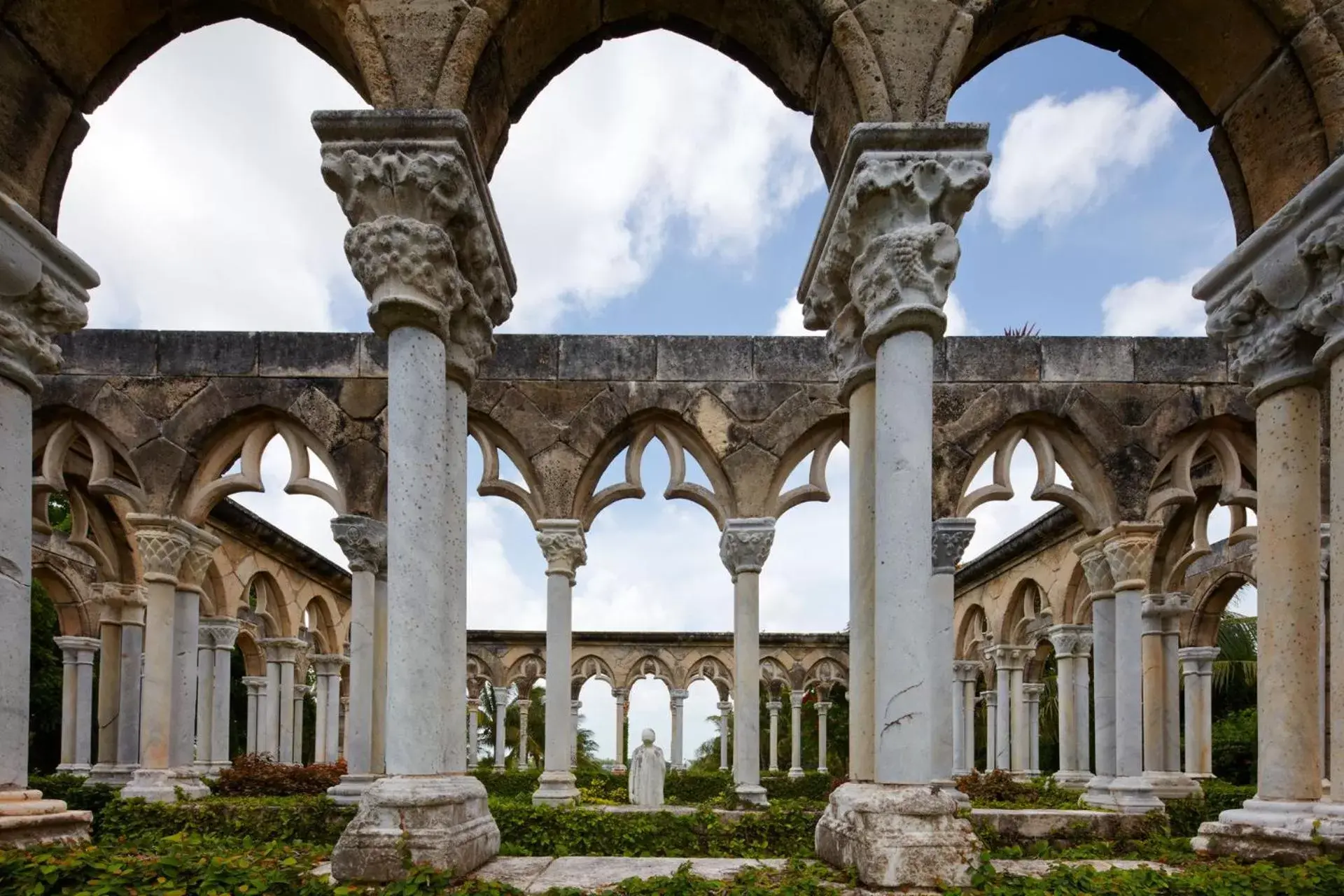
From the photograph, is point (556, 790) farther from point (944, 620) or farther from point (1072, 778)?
point (1072, 778)

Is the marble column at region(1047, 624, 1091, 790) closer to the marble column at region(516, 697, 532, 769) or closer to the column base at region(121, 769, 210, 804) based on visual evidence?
the marble column at region(516, 697, 532, 769)

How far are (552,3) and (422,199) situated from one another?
4.44 ft

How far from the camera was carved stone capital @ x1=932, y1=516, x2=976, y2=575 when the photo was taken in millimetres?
10656

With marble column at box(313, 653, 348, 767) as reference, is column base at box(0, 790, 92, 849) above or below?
above

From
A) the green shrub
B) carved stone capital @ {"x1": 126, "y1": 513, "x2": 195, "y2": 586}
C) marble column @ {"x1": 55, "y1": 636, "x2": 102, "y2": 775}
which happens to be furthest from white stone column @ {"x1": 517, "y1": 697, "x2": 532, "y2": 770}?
carved stone capital @ {"x1": 126, "y1": 513, "x2": 195, "y2": 586}

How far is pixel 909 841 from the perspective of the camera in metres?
4.35

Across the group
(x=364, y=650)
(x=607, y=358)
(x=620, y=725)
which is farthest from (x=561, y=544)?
(x=620, y=725)

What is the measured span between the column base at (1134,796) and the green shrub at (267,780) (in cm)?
882

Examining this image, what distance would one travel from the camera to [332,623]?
2125 centimetres

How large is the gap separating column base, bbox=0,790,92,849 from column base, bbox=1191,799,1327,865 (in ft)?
18.6

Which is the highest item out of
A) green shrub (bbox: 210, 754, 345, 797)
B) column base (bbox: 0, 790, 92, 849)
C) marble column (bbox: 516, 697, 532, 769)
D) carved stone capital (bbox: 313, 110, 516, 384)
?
carved stone capital (bbox: 313, 110, 516, 384)

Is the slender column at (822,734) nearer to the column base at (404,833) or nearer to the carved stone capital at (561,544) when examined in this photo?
the carved stone capital at (561,544)

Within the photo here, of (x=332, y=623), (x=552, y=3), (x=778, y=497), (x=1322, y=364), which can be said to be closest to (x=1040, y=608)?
(x=778, y=497)

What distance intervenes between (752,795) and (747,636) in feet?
5.60
